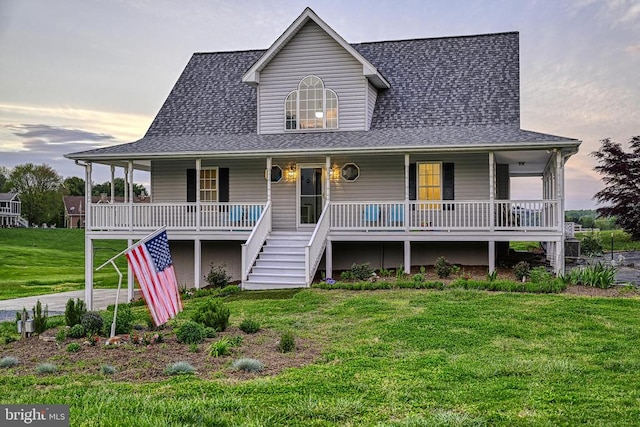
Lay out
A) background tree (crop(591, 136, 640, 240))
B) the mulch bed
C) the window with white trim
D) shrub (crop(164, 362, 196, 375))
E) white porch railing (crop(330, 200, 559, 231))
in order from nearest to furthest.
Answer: shrub (crop(164, 362, 196, 375)) < the mulch bed < white porch railing (crop(330, 200, 559, 231)) < the window with white trim < background tree (crop(591, 136, 640, 240))

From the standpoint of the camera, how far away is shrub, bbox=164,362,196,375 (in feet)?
23.6

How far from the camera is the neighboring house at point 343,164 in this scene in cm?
1697

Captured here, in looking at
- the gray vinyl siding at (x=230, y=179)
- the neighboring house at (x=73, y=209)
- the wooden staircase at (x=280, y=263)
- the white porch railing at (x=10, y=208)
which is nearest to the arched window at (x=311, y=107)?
the gray vinyl siding at (x=230, y=179)

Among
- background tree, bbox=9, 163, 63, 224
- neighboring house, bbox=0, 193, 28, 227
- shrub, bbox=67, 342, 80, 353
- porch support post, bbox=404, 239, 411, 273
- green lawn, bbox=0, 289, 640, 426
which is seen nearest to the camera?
green lawn, bbox=0, 289, 640, 426

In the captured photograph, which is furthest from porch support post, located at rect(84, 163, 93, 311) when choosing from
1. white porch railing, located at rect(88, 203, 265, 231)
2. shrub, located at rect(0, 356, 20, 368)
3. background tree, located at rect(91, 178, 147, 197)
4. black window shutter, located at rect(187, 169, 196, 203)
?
background tree, located at rect(91, 178, 147, 197)

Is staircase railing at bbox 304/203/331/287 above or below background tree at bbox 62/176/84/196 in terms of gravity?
below

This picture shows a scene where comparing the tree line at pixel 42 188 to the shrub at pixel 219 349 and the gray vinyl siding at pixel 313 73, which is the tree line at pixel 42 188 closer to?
the gray vinyl siding at pixel 313 73

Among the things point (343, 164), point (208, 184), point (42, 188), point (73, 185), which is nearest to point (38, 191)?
point (42, 188)

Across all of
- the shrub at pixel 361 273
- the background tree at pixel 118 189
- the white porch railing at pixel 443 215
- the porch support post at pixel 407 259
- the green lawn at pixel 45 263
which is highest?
the background tree at pixel 118 189

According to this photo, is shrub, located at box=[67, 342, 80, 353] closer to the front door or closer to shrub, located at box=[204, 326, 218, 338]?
shrub, located at box=[204, 326, 218, 338]

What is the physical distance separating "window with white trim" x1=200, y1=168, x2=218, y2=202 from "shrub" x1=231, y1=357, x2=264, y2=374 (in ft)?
43.9

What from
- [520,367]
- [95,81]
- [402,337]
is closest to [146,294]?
[402,337]

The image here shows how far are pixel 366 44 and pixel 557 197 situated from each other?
9.91 metres

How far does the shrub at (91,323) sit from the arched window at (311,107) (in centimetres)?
1166
